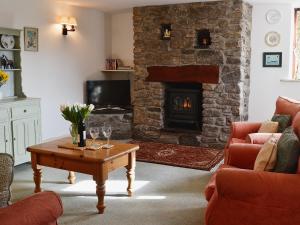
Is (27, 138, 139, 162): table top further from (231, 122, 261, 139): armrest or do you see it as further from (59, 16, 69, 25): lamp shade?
(59, 16, 69, 25): lamp shade

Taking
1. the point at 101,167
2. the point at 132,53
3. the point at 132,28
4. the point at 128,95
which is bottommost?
the point at 101,167

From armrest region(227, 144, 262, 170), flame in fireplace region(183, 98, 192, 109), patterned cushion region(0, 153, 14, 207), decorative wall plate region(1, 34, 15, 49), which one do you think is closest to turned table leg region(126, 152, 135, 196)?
armrest region(227, 144, 262, 170)

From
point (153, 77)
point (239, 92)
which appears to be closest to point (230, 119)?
point (239, 92)

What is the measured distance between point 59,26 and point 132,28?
4.92ft

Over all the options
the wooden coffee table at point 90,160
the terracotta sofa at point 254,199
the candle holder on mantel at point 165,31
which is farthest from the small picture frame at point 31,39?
the terracotta sofa at point 254,199

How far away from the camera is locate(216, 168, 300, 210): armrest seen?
226cm

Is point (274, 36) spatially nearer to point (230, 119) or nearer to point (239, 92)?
point (239, 92)

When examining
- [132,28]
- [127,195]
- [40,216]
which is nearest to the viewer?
[40,216]

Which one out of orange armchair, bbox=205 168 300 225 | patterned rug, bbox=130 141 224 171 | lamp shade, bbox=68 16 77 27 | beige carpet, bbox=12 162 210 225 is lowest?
beige carpet, bbox=12 162 210 225

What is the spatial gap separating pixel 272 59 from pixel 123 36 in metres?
2.83

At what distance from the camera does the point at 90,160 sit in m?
3.16

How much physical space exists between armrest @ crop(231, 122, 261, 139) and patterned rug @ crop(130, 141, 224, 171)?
0.70m

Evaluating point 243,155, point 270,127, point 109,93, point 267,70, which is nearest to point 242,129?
point 270,127

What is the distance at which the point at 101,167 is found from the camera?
315 centimetres
